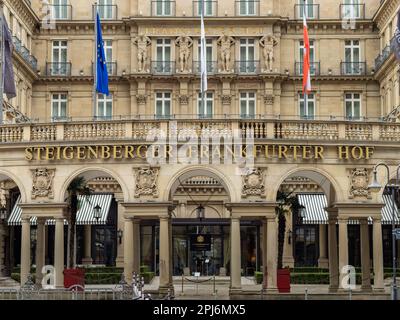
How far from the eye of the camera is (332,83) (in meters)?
62.6

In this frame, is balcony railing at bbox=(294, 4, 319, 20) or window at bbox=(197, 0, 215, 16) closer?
window at bbox=(197, 0, 215, 16)

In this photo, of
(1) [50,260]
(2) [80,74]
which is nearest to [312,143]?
(1) [50,260]

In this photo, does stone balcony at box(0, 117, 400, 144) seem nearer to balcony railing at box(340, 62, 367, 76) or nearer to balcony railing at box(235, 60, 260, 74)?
balcony railing at box(235, 60, 260, 74)

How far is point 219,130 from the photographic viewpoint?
33.0m

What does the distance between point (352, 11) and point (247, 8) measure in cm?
832

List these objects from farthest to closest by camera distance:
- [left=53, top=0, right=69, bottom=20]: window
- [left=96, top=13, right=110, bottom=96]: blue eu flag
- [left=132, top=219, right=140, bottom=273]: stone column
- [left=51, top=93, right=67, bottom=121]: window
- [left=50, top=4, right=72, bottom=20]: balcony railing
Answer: [left=53, top=0, right=69, bottom=20]: window
[left=50, top=4, right=72, bottom=20]: balcony railing
[left=51, top=93, right=67, bottom=121]: window
[left=96, top=13, right=110, bottom=96]: blue eu flag
[left=132, top=219, right=140, bottom=273]: stone column

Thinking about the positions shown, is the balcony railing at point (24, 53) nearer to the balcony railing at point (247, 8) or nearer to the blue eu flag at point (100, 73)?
the blue eu flag at point (100, 73)

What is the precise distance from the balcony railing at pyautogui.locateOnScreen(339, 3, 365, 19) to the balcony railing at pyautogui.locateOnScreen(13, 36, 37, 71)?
944 inches

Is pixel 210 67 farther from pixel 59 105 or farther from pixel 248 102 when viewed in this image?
pixel 59 105

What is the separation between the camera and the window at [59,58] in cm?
6319

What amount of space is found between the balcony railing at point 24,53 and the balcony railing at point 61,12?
3.83m

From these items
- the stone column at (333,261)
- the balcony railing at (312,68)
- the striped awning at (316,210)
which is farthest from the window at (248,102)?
the stone column at (333,261)

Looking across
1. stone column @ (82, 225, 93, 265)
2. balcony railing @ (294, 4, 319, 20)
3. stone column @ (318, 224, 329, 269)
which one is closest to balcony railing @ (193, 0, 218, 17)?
balcony railing @ (294, 4, 319, 20)

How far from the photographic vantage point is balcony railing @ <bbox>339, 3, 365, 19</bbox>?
62750 mm
